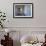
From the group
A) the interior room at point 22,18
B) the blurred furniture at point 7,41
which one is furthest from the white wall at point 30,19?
the blurred furniture at point 7,41

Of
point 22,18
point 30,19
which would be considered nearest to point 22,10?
point 22,18

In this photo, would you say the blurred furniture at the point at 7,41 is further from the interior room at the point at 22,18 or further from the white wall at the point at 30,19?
the white wall at the point at 30,19

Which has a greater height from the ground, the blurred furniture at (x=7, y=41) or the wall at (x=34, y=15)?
the wall at (x=34, y=15)

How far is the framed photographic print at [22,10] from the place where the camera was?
14.1 ft

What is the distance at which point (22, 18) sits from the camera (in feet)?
14.2

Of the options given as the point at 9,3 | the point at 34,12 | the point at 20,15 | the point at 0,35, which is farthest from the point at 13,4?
the point at 0,35

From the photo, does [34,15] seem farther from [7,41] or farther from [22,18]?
[7,41]

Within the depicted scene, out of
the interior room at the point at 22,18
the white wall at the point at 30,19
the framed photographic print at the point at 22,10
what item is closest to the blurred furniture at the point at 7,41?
the interior room at the point at 22,18

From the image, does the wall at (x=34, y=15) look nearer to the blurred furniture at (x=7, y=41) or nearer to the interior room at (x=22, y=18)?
the interior room at (x=22, y=18)

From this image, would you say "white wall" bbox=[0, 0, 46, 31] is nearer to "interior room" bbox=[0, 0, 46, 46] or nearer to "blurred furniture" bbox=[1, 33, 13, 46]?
"interior room" bbox=[0, 0, 46, 46]

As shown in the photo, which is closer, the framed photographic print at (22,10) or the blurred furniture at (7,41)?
the blurred furniture at (7,41)

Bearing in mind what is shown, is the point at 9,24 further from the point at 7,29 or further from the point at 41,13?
the point at 41,13

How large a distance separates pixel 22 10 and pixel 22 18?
248 millimetres

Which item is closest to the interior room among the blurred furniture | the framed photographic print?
the framed photographic print
